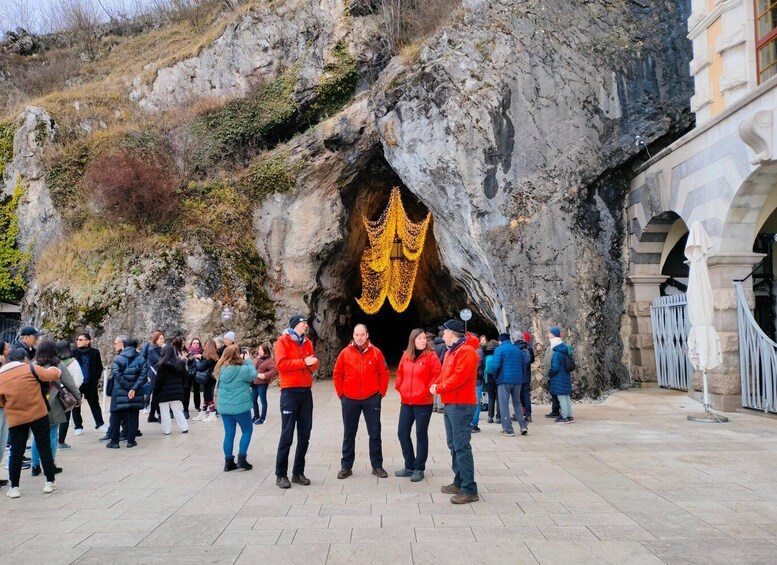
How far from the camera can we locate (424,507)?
5.35 meters

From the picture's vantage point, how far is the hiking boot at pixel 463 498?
5.39 m

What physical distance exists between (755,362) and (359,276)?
1519 centimetres

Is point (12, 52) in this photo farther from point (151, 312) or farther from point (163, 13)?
point (151, 312)

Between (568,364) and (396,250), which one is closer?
(568,364)

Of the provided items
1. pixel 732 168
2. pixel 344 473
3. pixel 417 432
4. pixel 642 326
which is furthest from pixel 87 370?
pixel 642 326

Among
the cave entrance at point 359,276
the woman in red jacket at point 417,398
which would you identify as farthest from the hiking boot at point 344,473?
the cave entrance at point 359,276

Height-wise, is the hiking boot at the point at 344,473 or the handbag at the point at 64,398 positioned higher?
the handbag at the point at 64,398

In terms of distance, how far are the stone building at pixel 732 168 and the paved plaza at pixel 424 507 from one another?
82.4 inches

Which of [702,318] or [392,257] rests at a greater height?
[392,257]

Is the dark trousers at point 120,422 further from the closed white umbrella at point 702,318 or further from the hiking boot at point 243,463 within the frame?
the closed white umbrella at point 702,318

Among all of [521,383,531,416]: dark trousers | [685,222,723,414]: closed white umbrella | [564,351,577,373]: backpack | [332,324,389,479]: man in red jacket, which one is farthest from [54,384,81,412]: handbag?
[685,222,723,414]: closed white umbrella

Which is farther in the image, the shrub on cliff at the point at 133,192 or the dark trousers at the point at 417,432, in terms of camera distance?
the shrub on cliff at the point at 133,192

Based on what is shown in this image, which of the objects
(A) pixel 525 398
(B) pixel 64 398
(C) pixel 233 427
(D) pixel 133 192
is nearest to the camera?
(C) pixel 233 427

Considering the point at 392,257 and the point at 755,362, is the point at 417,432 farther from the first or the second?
the point at 392,257
